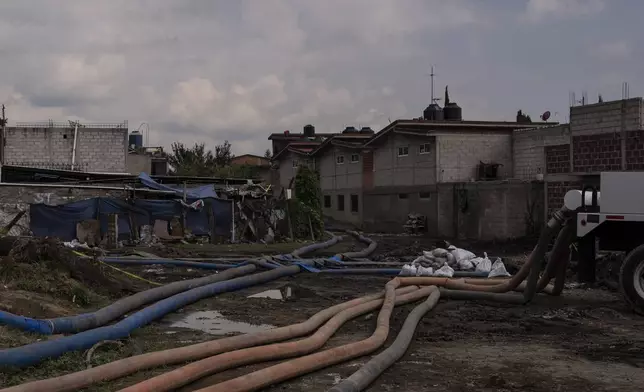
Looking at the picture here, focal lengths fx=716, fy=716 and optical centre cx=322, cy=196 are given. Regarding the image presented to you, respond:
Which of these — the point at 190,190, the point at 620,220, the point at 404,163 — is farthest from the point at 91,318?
the point at 404,163

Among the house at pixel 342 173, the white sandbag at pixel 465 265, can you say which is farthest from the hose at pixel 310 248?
the house at pixel 342 173

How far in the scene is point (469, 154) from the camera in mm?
35688

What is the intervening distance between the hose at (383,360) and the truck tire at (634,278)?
11.2ft

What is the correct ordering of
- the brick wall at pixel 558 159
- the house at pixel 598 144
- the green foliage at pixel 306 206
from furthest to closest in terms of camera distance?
1. the green foliage at pixel 306 206
2. the brick wall at pixel 558 159
3. the house at pixel 598 144

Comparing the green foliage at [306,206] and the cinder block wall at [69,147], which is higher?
the cinder block wall at [69,147]

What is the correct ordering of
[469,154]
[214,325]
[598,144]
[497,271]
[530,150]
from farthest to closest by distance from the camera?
[469,154], [530,150], [598,144], [497,271], [214,325]

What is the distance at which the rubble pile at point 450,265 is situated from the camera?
16.7 meters

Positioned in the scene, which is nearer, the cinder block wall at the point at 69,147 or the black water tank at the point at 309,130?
the cinder block wall at the point at 69,147

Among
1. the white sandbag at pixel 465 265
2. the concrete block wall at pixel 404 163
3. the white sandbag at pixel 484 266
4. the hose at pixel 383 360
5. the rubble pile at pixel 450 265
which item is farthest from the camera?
the concrete block wall at pixel 404 163

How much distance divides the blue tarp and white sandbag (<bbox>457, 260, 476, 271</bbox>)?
1379 cm

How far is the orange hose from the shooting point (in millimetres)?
6016

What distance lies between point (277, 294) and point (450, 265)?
199 inches

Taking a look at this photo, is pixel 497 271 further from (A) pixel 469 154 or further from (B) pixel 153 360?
(A) pixel 469 154

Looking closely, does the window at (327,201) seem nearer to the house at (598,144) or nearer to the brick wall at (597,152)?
the house at (598,144)
